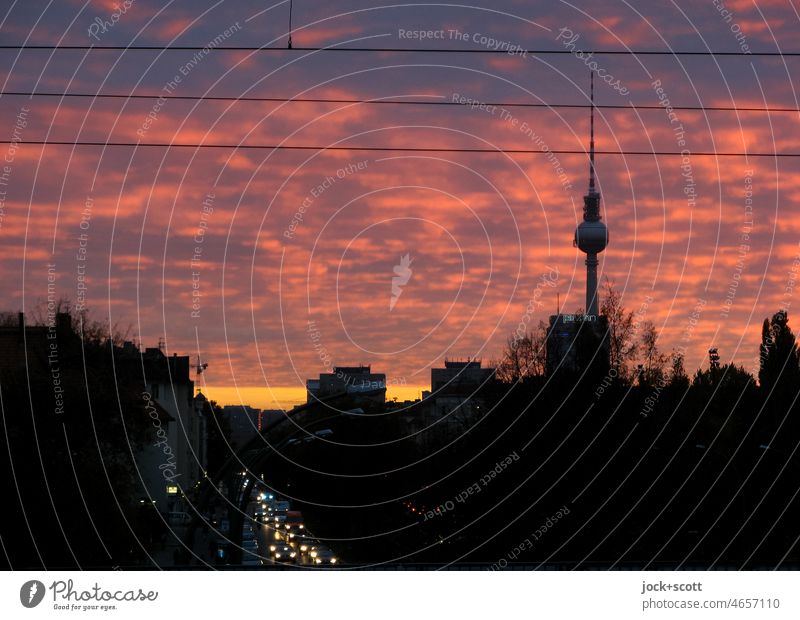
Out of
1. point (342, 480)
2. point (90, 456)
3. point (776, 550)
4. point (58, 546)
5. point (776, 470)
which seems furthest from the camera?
point (342, 480)

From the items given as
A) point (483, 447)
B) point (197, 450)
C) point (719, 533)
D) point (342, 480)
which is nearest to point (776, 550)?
point (719, 533)

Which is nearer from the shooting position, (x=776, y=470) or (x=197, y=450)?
(x=776, y=470)

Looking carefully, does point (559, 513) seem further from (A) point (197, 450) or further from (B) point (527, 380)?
(A) point (197, 450)

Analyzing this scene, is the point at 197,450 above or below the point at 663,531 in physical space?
above

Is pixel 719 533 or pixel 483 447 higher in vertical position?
pixel 483 447
